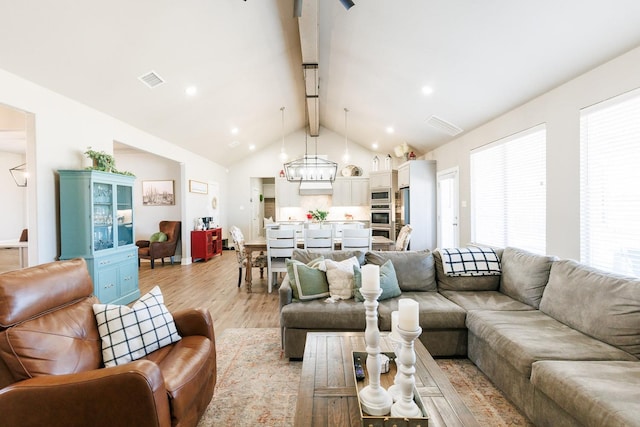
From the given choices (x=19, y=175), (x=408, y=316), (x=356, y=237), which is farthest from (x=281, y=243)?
(x=19, y=175)

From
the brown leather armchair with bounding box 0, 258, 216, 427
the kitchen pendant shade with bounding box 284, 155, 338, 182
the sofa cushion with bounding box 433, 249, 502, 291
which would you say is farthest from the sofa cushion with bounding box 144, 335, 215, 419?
the kitchen pendant shade with bounding box 284, 155, 338, 182

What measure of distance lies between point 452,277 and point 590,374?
1590 millimetres

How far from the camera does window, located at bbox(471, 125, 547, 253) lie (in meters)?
3.73

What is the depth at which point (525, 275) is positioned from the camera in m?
2.71

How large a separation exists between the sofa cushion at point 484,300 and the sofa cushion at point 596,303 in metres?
0.22

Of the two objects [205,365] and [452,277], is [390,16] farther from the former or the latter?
[205,365]

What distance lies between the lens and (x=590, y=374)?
A: 154 centimetres

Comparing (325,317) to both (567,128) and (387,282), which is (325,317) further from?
(567,128)

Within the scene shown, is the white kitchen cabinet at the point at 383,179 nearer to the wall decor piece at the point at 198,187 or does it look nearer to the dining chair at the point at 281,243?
the wall decor piece at the point at 198,187

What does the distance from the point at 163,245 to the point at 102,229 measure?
3104 millimetres

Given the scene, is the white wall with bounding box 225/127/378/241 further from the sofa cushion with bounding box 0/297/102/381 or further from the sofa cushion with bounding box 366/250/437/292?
the sofa cushion with bounding box 0/297/102/381

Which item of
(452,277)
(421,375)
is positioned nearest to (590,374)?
(421,375)

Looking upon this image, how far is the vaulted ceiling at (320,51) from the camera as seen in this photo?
268cm

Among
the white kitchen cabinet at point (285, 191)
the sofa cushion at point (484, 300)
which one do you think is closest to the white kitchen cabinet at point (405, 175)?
the white kitchen cabinet at point (285, 191)
